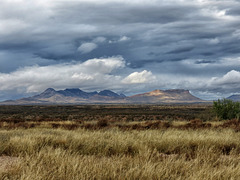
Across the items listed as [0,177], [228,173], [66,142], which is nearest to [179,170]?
[228,173]

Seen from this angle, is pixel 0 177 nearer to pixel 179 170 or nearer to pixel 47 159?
pixel 47 159

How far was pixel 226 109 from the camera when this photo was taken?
28.7 meters

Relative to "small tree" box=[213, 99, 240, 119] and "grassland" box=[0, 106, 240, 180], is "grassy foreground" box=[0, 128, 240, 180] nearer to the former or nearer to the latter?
"grassland" box=[0, 106, 240, 180]

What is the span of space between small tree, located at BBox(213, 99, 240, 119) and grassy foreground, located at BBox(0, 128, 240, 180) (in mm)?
20632

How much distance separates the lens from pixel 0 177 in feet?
13.7

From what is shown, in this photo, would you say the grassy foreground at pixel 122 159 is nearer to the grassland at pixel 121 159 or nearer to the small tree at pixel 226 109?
the grassland at pixel 121 159

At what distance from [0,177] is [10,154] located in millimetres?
3351

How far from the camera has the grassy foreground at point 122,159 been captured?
435 centimetres

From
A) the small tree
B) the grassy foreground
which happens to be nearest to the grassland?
the grassy foreground

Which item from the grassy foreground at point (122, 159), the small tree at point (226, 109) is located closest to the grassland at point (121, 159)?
the grassy foreground at point (122, 159)

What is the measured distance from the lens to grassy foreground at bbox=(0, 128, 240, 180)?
4.35 meters

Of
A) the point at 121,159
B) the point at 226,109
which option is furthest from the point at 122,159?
the point at 226,109

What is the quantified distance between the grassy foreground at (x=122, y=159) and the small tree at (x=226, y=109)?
20.6 metres

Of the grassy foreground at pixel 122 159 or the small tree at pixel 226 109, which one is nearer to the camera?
the grassy foreground at pixel 122 159
